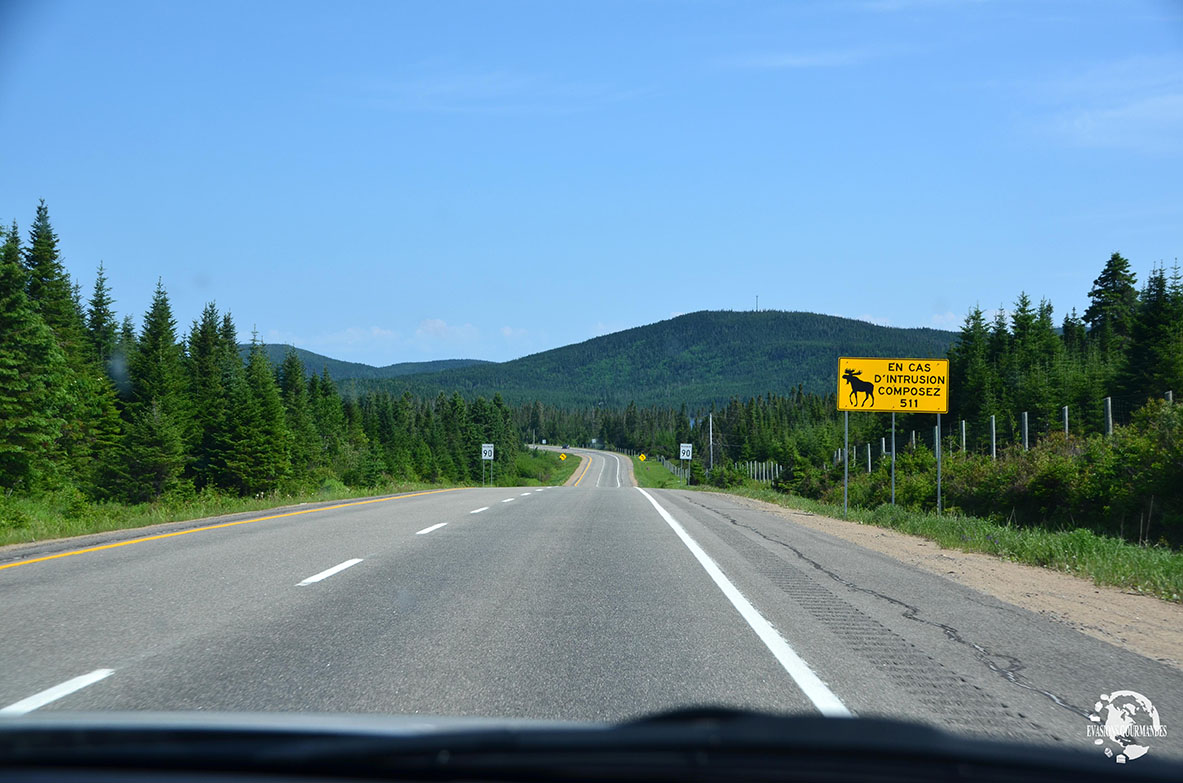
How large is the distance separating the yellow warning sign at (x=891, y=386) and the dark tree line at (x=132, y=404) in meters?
36.3

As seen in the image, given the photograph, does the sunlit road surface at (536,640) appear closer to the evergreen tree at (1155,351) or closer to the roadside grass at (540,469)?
the evergreen tree at (1155,351)

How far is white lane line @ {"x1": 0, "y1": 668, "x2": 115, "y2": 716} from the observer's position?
491 centimetres

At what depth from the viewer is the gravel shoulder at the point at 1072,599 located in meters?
7.97

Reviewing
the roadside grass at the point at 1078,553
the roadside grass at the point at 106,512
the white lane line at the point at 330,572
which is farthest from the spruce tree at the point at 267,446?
the white lane line at the point at 330,572

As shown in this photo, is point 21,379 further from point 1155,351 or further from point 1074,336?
point 1074,336

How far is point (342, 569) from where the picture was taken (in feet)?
36.3

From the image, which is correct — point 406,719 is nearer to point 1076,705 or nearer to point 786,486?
point 1076,705

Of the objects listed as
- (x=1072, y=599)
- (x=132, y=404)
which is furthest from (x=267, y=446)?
(x=1072, y=599)

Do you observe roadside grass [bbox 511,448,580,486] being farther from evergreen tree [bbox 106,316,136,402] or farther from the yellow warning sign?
the yellow warning sign

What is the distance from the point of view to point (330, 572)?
10.8 meters

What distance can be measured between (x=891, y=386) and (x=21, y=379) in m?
38.5

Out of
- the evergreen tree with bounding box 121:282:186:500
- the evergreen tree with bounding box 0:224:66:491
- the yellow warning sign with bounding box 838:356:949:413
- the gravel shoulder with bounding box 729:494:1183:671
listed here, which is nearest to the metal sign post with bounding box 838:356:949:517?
the yellow warning sign with bounding box 838:356:949:413

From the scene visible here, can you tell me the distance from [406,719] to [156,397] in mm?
69951

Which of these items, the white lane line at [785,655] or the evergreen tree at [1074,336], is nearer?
the white lane line at [785,655]
